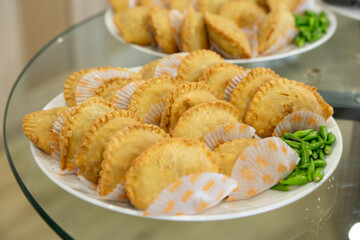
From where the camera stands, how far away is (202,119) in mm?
1822

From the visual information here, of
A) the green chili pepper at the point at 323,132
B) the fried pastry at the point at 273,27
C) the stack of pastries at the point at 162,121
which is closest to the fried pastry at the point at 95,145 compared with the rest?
the stack of pastries at the point at 162,121

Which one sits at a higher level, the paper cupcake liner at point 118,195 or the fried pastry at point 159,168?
the fried pastry at point 159,168

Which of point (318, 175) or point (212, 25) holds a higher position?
point (212, 25)

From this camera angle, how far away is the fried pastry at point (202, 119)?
1.79m

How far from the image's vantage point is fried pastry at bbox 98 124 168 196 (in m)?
1.61

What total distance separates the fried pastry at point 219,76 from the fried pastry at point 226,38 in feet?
2.00

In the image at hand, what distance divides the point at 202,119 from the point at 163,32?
4.26 feet

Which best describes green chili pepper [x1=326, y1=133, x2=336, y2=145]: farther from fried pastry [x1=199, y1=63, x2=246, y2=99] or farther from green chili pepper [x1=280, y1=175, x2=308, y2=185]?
fried pastry [x1=199, y1=63, x2=246, y2=99]

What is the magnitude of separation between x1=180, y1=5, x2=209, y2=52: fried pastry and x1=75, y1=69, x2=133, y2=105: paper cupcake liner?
645 millimetres

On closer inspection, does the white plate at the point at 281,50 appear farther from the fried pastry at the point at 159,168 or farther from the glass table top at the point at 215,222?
the fried pastry at the point at 159,168

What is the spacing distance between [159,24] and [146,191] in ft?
5.63

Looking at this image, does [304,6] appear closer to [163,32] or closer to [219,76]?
[163,32]

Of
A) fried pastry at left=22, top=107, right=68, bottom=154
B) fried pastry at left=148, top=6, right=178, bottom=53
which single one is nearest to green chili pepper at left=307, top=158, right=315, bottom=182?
fried pastry at left=22, top=107, right=68, bottom=154

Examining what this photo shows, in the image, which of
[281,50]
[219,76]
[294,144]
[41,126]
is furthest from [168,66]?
[281,50]
